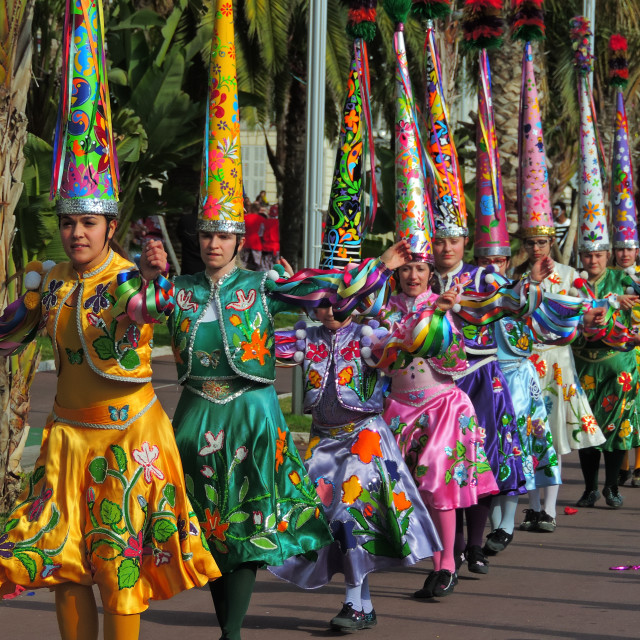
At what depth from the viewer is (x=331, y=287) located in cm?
557

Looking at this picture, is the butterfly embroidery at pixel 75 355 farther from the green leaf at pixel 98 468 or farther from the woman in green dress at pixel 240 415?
the woman in green dress at pixel 240 415

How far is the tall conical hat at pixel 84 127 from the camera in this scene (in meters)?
5.08

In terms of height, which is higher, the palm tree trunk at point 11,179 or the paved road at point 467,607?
the palm tree trunk at point 11,179

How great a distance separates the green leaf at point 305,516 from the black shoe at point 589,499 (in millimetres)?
4643

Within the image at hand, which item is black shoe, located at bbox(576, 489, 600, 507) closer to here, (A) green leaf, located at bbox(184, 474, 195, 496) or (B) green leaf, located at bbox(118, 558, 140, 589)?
(A) green leaf, located at bbox(184, 474, 195, 496)

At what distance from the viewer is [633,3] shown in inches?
1024

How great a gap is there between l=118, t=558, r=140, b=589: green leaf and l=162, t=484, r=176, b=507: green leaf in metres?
0.27

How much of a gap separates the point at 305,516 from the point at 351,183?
6.69 feet

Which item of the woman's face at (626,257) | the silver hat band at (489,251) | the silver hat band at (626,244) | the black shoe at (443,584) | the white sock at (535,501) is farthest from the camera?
the silver hat band at (626,244)

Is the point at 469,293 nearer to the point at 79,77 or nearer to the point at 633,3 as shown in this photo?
the point at 79,77

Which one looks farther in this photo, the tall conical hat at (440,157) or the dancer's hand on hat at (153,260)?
the tall conical hat at (440,157)

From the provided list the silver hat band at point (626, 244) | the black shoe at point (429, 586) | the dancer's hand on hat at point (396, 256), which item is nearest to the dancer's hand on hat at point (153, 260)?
the dancer's hand on hat at point (396, 256)

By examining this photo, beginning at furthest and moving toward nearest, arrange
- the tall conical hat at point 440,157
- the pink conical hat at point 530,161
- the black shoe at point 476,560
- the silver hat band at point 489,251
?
the pink conical hat at point 530,161 → the silver hat band at point 489,251 → the tall conical hat at point 440,157 → the black shoe at point 476,560

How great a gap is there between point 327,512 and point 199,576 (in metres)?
1.46
